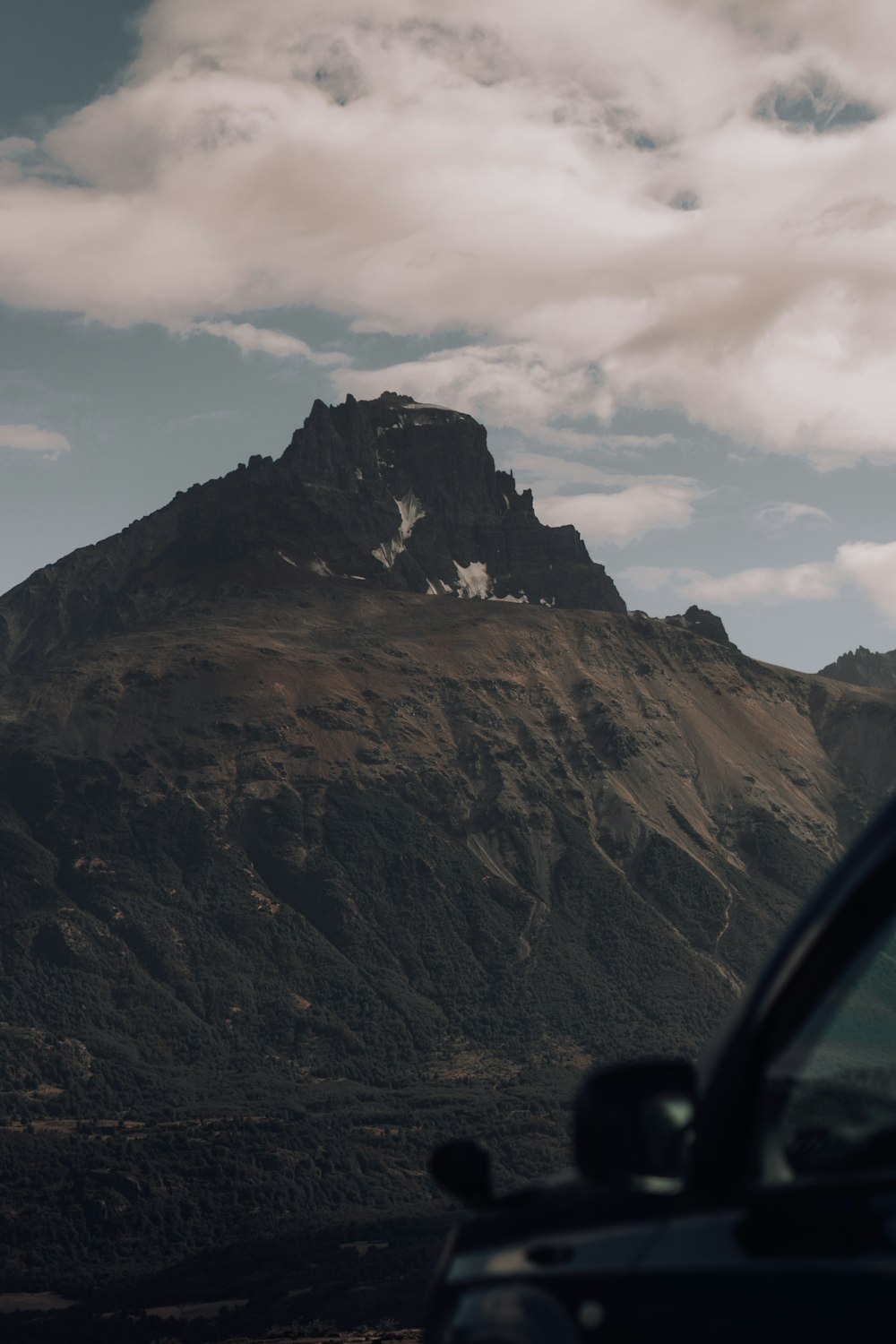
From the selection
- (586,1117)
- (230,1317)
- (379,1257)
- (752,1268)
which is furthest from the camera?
(379,1257)

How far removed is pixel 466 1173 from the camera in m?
5.39

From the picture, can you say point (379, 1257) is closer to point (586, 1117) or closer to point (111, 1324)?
point (111, 1324)

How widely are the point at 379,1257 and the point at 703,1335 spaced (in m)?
204

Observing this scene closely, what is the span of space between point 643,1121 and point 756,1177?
40cm

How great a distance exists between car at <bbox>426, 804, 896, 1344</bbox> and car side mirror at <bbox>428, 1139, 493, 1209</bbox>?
38 centimetres

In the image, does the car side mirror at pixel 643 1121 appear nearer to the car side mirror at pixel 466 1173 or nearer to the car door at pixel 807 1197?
the car door at pixel 807 1197

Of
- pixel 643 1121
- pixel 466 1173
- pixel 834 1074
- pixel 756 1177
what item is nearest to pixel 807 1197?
pixel 756 1177

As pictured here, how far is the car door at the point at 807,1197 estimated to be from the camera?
12.1 ft

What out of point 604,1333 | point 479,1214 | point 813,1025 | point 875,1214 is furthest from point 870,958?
point 479,1214

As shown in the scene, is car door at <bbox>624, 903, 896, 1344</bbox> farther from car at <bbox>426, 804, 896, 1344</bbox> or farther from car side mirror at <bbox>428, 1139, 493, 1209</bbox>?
car side mirror at <bbox>428, 1139, 493, 1209</bbox>

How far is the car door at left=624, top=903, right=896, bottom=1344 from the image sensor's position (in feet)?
12.1

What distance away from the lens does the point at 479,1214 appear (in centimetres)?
536

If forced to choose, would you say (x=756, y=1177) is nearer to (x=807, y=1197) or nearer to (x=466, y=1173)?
(x=807, y=1197)

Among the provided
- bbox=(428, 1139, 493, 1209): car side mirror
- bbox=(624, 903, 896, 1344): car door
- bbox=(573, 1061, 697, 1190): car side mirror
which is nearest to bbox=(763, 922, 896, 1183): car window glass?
bbox=(624, 903, 896, 1344): car door
